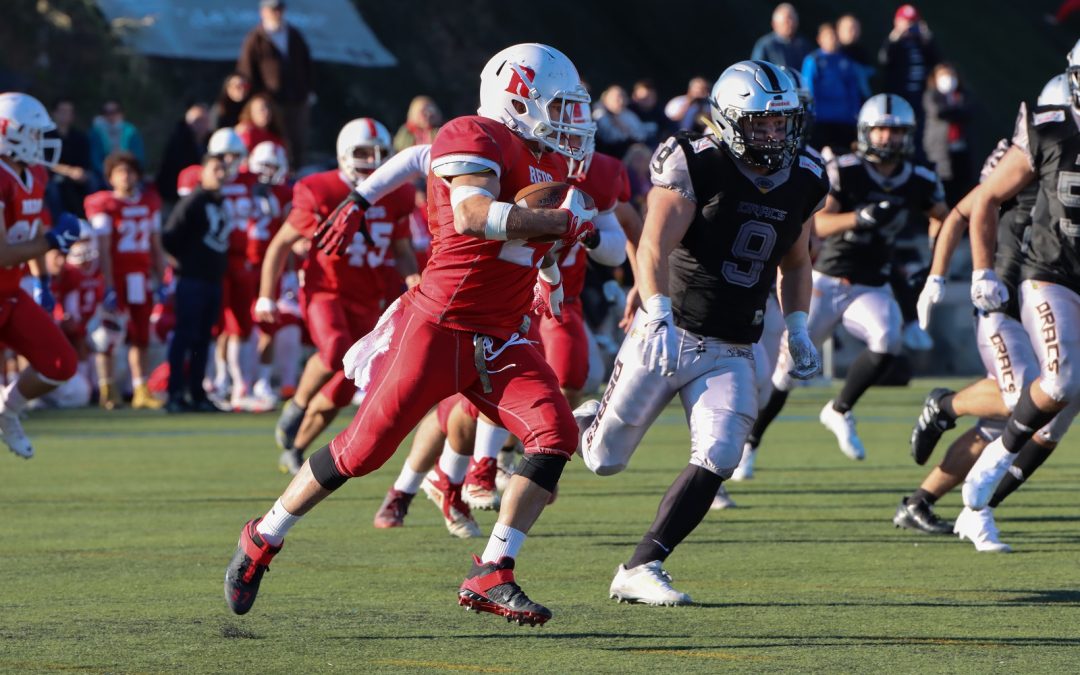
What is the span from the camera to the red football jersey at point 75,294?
51.2 feet

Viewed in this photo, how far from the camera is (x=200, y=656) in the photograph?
5.32 metres

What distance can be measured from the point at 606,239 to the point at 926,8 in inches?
1111

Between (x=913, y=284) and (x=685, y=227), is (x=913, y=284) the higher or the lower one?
the lower one

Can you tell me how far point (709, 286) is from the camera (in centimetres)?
661

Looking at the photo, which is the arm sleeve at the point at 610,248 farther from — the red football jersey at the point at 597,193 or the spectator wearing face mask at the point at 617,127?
the spectator wearing face mask at the point at 617,127

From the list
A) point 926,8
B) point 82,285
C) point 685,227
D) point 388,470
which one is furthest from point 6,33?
point 926,8

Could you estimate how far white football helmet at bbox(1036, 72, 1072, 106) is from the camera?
751 cm

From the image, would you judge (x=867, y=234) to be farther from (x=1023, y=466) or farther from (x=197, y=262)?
(x=197, y=262)

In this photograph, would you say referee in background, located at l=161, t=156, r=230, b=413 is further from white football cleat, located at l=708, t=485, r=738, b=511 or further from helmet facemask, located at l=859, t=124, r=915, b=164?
white football cleat, located at l=708, t=485, r=738, b=511

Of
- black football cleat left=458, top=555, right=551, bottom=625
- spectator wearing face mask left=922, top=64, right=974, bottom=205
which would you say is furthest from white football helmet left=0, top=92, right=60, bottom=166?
spectator wearing face mask left=922, top=64, right=974, bottom=205

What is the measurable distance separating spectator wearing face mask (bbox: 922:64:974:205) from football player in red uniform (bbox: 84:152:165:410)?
7.41 m

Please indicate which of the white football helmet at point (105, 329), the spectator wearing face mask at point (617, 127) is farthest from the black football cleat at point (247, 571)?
the spectator wearing face mask at point (617, 127)

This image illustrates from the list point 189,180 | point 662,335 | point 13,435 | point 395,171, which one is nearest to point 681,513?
point 662,335

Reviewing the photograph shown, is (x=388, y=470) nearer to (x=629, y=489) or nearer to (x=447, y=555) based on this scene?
(x=629, y=489)
